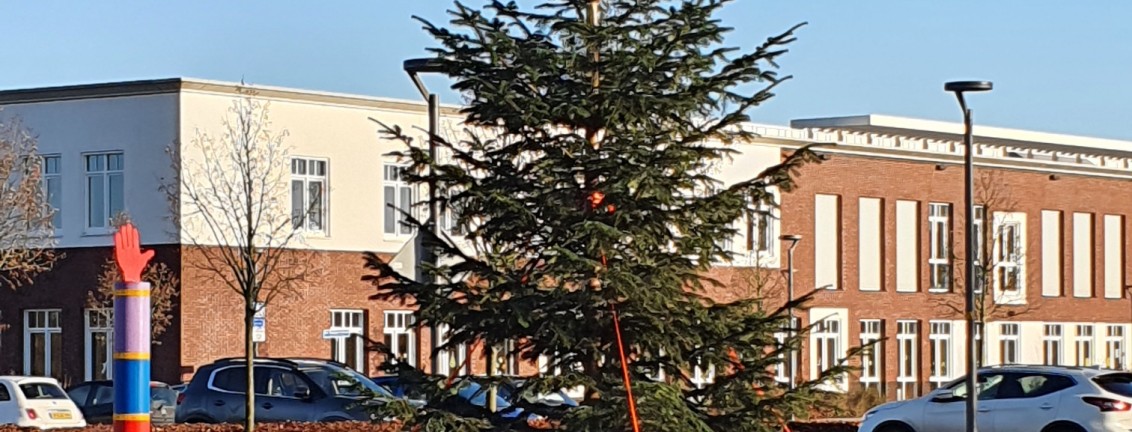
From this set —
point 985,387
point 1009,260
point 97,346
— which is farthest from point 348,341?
point 985,387

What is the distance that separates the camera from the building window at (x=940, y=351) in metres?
63.4

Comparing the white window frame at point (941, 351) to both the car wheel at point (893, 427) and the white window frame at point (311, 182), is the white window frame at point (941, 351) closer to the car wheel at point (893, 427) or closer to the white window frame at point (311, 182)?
the white window frame at point (311, 182)

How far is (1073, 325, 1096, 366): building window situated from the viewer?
68.3 m

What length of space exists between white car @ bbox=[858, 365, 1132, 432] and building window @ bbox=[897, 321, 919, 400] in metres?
35.5

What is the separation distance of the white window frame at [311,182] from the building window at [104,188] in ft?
13.7

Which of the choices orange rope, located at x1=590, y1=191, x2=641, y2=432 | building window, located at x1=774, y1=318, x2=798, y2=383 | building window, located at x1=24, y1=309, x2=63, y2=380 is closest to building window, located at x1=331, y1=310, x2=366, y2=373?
building window, located at x1=24, y1=309, x2=63, y2=380

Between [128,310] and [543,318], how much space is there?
2.85 m

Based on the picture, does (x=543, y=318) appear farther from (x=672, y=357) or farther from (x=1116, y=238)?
(x=1116, y=238)

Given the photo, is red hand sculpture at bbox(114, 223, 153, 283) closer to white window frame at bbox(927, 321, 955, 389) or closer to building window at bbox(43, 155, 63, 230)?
building window at bbox(43, 155, 63, 230)

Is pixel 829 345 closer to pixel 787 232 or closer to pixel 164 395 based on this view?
pixel 787 232

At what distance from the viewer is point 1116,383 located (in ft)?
83.2

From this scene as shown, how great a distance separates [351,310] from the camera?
4841 cm

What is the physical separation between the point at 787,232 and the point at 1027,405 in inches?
1306

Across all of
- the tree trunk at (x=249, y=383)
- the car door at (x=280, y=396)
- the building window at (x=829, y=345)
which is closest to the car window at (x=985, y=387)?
the car door at (x=280, y=396)
